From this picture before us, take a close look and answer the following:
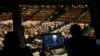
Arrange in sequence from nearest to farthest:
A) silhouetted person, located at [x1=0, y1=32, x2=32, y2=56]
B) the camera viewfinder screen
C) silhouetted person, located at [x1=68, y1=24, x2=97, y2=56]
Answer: silhouetted person, located at [x1=0, y1=32, x2=32, y2=56] < silhouetted person, located at [x1=68, y1=24, x2=97, y2=56] < the camera viewfinder screen

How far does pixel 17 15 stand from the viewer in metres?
4.80

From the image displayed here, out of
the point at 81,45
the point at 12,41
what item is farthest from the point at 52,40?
the point at 12,41

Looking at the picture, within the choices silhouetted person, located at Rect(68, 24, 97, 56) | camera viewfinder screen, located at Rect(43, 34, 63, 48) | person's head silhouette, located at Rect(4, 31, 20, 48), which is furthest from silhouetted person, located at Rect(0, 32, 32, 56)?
camera viewfinder screen, located at Rect(43, 34, 63, 48)

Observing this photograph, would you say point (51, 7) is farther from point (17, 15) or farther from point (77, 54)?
point (77, 54)

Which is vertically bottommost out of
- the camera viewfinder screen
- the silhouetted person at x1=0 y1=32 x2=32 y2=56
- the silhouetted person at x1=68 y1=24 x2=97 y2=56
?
the camera viewfinder screen

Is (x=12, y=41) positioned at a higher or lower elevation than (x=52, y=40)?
higher

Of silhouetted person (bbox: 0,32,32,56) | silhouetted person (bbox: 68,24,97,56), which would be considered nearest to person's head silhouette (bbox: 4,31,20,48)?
silhouetted person (bbox: 0,32,32,56)

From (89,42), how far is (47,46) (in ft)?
4.45

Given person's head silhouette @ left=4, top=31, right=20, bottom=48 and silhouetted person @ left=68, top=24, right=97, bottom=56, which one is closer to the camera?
person's head silhouette @ left=4, top=31, right=20, bottom=48

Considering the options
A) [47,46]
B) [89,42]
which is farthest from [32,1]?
[89,42]

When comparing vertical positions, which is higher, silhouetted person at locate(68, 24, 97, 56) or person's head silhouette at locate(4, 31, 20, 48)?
person's head silhouette at locate(4, 31, 20, 48)

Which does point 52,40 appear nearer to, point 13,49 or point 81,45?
point 81,45

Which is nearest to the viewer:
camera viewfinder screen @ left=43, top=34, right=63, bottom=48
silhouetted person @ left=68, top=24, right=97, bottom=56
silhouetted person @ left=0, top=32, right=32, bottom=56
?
silhouetted person @ left=0, top=32, right=32, bottom=56

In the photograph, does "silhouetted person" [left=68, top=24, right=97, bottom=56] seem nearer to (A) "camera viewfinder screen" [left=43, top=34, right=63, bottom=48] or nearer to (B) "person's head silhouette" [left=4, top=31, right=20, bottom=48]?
(B) "person's head silhouette" [left=4, top=31, right=20, bottom=48]
